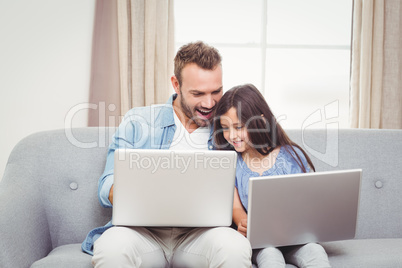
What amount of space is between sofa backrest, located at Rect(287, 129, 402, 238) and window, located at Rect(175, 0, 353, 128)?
1056mm

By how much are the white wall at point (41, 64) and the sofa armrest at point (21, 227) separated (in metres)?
0.83

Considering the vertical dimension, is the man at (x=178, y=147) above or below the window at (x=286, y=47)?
below

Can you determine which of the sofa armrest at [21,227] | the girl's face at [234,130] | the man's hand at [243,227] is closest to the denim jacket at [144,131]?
the girl's face at [234,130]

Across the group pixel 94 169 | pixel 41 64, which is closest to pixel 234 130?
pixel 94 169

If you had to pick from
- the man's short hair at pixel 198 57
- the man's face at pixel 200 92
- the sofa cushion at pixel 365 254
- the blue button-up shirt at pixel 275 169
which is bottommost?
the sofa cushion at pixel 365 254

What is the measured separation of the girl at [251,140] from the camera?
1.60 m

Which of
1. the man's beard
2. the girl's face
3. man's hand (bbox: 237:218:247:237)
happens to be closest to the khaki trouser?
man's hand (bbox: 237:218:247:237)

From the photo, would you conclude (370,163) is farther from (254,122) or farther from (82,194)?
(82,194)

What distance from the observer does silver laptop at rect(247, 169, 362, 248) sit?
4.12 ft

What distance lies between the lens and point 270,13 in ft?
9.67

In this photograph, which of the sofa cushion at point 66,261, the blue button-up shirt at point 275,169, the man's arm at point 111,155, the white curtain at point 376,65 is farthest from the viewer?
the white curtain at point 376,65

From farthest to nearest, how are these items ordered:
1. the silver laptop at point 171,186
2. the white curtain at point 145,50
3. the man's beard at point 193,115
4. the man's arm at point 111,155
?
1. the white curtain at point 145,50
2. the man's beard at point 193,115
3. the man's arm at point 111,155
4. the silver laptop at point 171,186

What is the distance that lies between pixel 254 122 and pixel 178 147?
1.07 feet

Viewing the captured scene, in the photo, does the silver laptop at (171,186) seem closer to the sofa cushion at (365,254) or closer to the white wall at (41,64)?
the sofa cushion at (365,254)
